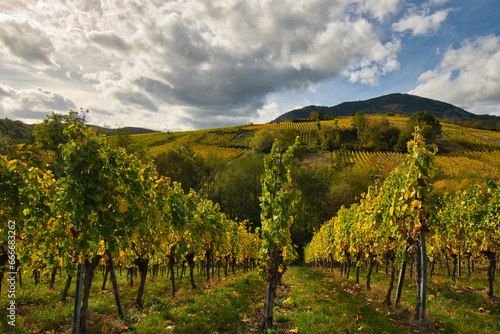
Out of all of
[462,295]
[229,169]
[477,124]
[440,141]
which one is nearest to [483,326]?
[462,295]

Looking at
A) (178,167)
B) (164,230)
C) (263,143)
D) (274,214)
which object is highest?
(263,143)

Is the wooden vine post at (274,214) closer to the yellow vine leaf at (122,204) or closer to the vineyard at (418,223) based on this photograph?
the vineyard at (418,223)

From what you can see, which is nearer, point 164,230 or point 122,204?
point 122,204

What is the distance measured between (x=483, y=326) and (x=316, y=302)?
4.49m

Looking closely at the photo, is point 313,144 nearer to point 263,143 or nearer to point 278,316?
point 263,143

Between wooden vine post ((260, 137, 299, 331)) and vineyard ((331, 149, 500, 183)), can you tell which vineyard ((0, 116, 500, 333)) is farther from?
vineyard ((331, 149, 500, 183))

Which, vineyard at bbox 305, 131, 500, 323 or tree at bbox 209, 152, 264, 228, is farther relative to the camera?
tree at bbox 209, 152, 264, 228

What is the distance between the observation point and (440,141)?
73688mm

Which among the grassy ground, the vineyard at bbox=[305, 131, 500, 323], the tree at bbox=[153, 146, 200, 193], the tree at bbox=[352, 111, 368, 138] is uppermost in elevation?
the tree at bbox=[352, 111, 368, 138]

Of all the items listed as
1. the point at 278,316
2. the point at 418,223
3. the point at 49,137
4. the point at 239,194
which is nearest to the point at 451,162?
the point at 239,194

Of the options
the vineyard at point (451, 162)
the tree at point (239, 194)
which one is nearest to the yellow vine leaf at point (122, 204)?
the tree at point (239, 194)

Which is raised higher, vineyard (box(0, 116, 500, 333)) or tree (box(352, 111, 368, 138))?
tree (box(352, 111, 368, 138))

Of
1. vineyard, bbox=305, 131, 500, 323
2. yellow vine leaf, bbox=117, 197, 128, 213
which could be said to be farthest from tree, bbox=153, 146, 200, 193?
yellow vine leaf, bbox=117, 197, 128, 213

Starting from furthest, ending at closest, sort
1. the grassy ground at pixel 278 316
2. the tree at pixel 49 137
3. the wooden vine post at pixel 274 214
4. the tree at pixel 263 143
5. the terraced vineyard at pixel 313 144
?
the tree at pixel 263 143
the terraced vineyard at pixel 313 144
the tree at pixel 49 137
the grassy ground at pixel 278 316
the wooden vine post at pixel 274 214
